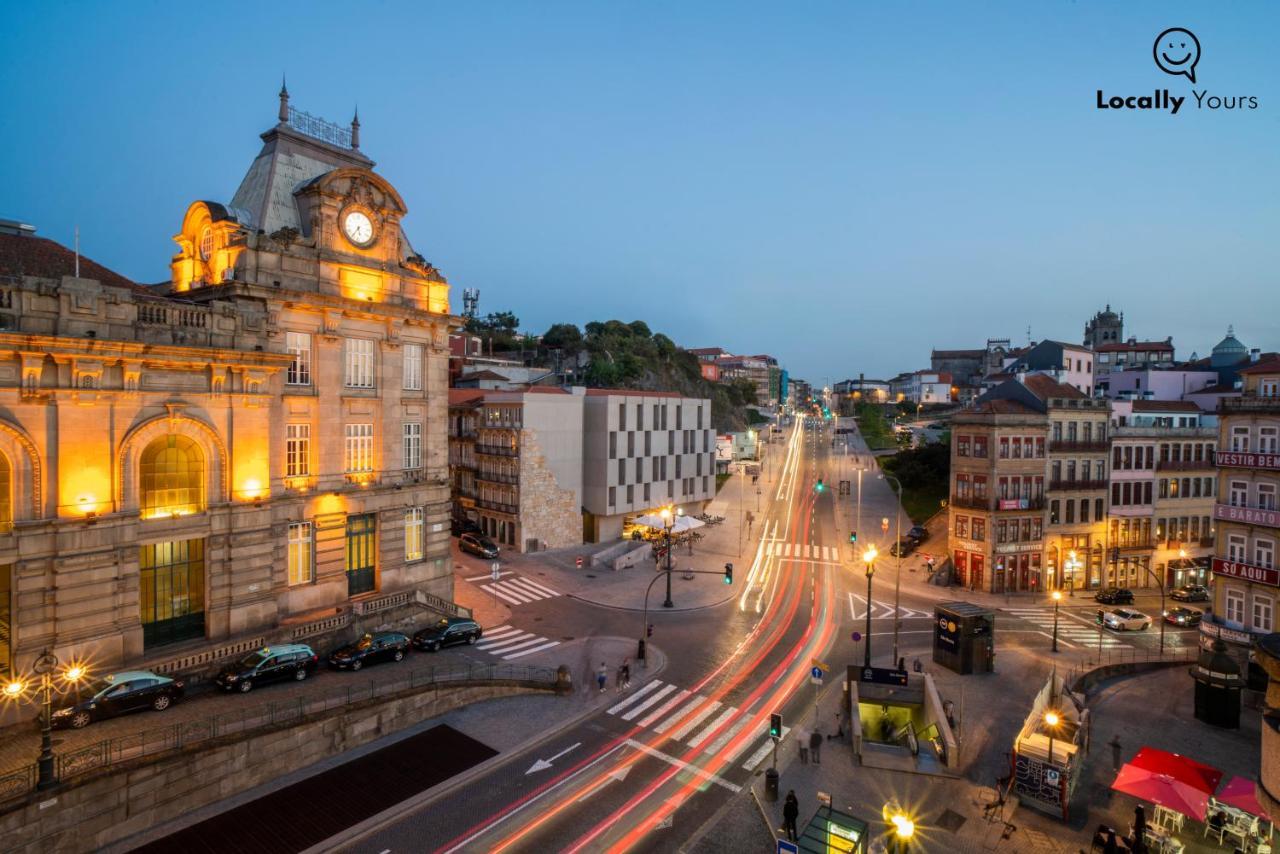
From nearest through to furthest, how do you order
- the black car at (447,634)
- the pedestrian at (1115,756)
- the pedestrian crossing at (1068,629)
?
1. the pedestrian at (1115,756)
2. the black car at (447,634)
3. the pedestrian crossing at (1068,629)

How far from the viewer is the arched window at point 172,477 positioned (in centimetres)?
2677

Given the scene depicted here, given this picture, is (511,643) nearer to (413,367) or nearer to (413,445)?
(413,445)

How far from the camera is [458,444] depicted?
64.1m

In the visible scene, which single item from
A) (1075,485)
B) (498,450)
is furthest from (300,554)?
(1075,485)

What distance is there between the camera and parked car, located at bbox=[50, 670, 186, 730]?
71.4 ft

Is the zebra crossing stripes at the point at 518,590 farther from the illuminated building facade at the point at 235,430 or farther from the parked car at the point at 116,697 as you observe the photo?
the parked car at the point at 116,697

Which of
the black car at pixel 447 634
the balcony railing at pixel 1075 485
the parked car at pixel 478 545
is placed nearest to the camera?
the black car at pixel 447 634

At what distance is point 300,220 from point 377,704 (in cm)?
2520

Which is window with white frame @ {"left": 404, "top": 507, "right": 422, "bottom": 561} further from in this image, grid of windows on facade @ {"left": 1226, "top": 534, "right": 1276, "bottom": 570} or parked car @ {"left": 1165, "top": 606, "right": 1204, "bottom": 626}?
parked car @ {"left": 1165, "top": 606, "right": 1204, "bottom": 626}

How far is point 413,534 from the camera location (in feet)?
125

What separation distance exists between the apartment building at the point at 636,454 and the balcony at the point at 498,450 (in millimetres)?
8066

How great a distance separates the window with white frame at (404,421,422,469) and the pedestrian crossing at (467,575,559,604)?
1222 cm

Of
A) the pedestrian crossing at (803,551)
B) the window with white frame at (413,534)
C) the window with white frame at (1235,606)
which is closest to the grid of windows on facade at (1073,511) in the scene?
the window with white frame at (1235,606)

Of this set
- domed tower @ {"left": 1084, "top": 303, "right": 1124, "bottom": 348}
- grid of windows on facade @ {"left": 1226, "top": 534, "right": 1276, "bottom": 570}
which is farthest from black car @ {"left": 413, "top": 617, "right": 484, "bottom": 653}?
domed tower @ {"left": 1084, "top": 303, "right": 1124, "bottom": 348}
